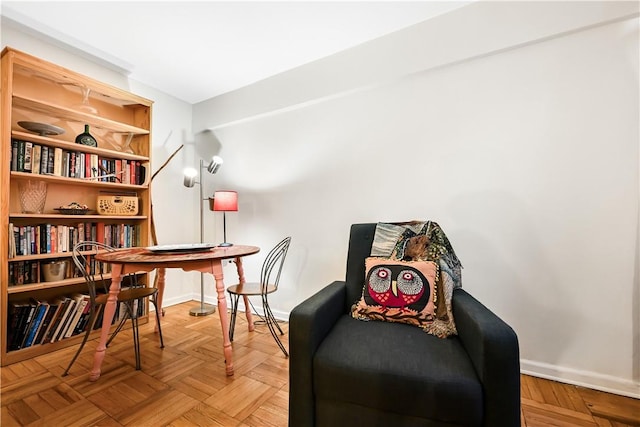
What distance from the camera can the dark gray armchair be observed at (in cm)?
87

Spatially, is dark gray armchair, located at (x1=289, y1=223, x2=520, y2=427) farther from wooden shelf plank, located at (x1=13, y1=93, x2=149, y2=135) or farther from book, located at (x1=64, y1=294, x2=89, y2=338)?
wooden shelf plank, located at (x1=13, y1=93, x2=149, y2=135)

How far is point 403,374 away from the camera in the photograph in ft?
3.05

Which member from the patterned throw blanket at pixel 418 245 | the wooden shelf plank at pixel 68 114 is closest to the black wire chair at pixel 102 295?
the wooden shelf plank at pixel 68 114

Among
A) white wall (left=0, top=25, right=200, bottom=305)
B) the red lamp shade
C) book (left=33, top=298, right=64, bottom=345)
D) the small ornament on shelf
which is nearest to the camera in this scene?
book (left=33, top=298, right=64, bottom=345)

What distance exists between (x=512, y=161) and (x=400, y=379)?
1.50m

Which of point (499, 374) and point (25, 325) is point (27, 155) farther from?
point (499, 374)

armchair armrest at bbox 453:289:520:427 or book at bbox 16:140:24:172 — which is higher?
book at bbox 16:140:24:172

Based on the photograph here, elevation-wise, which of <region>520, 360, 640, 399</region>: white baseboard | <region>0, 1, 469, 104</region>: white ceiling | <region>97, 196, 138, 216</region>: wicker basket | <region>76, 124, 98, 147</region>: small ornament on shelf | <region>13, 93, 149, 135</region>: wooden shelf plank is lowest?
<region>520, 360, 640, 399</region>: white baseboard

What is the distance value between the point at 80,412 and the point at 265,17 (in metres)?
2.58

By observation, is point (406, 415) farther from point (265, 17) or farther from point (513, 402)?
point (265, 17)

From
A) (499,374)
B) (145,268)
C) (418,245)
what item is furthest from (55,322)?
(499,374)

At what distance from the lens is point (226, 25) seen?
199 centimetres

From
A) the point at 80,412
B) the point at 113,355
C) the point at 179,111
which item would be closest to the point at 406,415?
the point at 80,412

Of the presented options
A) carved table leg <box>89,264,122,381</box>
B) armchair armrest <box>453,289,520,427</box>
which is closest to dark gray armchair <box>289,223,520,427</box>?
armchair armrest <box>453,289,520,427</box>
